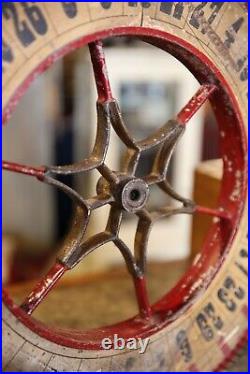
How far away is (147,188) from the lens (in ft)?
2.64

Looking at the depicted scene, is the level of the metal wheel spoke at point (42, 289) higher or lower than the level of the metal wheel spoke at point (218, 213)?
higher

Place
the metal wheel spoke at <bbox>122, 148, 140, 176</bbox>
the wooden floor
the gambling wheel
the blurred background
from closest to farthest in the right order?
the gambling wheel → the metal wheel spoke at <bbox>122, 148, 140, 176</bbox> → the wooden floor → the blurred background

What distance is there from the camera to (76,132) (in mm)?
2674

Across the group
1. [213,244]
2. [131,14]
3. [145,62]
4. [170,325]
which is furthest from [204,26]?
[145,62]

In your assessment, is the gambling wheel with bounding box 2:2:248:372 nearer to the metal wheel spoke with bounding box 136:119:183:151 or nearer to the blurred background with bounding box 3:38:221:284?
the metal wheel spoke with bounding box 136:119:183:151

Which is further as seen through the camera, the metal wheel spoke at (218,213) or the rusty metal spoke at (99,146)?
the metal wheel spoke at (218,213)

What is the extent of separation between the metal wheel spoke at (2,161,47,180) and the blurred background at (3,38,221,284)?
51.2 inches

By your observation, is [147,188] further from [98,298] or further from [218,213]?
[98,298]

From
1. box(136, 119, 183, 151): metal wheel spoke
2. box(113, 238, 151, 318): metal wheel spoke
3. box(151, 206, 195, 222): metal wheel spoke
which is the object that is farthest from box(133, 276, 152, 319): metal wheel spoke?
box(136, 119, 183, 151): metal wheel spoke

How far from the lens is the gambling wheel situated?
0.68 m

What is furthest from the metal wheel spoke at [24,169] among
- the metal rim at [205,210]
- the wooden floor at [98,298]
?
the wooden floor at [98,298]

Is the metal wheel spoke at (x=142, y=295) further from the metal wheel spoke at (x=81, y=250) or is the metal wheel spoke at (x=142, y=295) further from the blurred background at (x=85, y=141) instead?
the blurred background at (x=85, y=141)

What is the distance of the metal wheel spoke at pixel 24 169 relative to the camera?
691 millimetres

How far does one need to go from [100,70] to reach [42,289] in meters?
0.31
